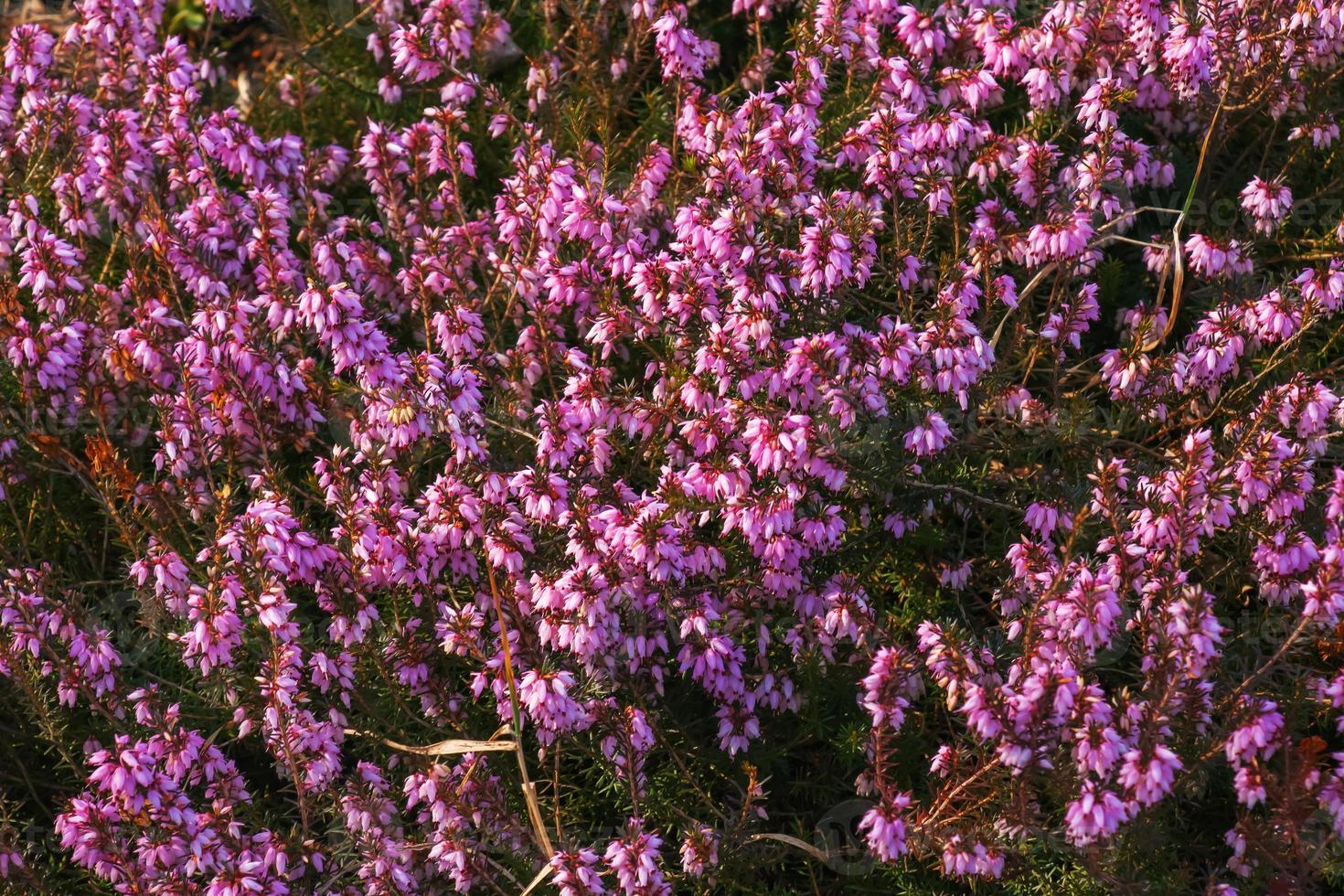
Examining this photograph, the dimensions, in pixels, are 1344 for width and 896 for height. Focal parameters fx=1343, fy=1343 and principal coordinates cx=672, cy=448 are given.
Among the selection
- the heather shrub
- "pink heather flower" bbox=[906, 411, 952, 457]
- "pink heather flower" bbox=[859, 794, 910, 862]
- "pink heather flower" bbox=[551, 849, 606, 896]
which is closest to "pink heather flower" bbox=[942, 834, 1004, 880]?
the heather shrub

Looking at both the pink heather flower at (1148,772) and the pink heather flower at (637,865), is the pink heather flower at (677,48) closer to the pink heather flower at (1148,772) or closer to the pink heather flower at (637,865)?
the pink heather flower at (637,865)

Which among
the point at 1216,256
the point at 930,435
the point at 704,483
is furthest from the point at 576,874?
the point at 1216,256

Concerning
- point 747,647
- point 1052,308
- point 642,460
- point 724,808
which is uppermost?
point 1052,308

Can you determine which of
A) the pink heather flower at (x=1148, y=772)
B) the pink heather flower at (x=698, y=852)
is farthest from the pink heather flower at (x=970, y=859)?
the pink heather flower at (x=698, y=852)

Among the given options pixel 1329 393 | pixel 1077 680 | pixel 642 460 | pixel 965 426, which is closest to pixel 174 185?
pixel 642 460

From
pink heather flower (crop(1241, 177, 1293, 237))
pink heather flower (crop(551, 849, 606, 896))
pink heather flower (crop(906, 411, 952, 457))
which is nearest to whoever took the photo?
pink heather flower (crop(551, 849, 606, 896))

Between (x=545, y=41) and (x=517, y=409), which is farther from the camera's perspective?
(x=545, y=41)

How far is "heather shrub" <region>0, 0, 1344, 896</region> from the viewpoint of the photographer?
439 centimetres

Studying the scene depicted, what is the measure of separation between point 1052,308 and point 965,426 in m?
0.61

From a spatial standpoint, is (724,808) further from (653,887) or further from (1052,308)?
(1052,308)

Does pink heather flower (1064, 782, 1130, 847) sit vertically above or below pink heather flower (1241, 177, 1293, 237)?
below

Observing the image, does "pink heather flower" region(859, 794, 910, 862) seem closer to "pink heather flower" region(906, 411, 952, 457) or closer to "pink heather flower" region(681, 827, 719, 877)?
"pink heather flower" region(681, 827, 719, 877)

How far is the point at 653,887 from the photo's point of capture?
166 inches

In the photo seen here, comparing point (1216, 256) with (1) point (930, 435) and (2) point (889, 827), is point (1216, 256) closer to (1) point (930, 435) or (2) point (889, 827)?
(1) point (930, 435)
